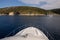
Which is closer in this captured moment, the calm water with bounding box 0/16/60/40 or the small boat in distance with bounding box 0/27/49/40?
the small boat in distance with bounding box 0/27/49/40

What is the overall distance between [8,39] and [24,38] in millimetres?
1467

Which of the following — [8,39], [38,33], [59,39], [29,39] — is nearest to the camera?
[8,39]

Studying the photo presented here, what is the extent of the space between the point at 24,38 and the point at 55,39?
2298cm

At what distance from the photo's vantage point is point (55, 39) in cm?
3412

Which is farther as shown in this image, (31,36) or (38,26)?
(38,26)

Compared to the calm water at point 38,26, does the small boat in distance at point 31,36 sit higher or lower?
higher

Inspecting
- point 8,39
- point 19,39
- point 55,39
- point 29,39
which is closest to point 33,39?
point 29,39

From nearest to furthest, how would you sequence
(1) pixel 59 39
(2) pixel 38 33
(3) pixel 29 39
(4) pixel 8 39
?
1. (4) pixel 8 39
2. (3) pixel 29 39
3. (2) pixel 38 33
4. (1) pixel 59 39

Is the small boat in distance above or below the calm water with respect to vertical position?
above

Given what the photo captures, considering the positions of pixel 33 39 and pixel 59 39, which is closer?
pixel 33 39

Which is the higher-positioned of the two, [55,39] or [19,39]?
[19,39]

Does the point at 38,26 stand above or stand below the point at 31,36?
below

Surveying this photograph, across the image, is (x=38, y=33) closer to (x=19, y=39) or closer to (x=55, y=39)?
(x=19, y=39)

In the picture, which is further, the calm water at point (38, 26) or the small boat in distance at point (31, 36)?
the calm water at point (38, 26)
